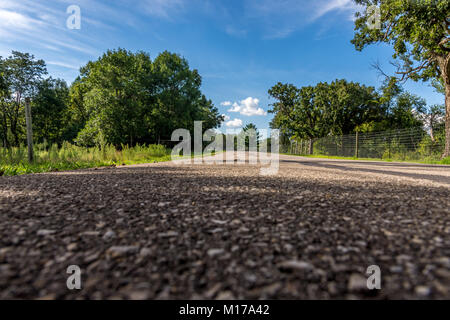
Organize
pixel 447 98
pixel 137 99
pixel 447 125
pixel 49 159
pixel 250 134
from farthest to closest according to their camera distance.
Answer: pixel 250 134 < pixel 137 99 < pixel 447 98 < pixel 447 125 < pixel 49 159

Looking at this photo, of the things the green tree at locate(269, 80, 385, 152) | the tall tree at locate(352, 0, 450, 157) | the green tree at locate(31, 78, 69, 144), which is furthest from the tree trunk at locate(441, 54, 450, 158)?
the green tree at locate(31, 78, 69, 144)

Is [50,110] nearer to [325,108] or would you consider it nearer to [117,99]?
[117,99]

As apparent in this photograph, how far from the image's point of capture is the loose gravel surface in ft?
2.65

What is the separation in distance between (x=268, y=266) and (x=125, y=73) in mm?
22154

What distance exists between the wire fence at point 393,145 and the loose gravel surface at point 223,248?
13.1 metres

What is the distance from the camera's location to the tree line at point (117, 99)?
60.5 ft

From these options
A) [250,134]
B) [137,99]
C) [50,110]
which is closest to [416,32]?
[137,99]

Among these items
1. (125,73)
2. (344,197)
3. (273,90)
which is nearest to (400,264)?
(344,197)

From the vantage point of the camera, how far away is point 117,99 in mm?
18500

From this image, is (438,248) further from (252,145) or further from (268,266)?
(252,145)

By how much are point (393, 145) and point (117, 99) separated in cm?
A: 2141

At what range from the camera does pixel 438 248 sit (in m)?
1.11

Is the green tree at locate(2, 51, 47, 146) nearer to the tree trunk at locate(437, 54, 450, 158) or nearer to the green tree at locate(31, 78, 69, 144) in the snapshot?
the green tree at locate(31, 78, 69, 144)
